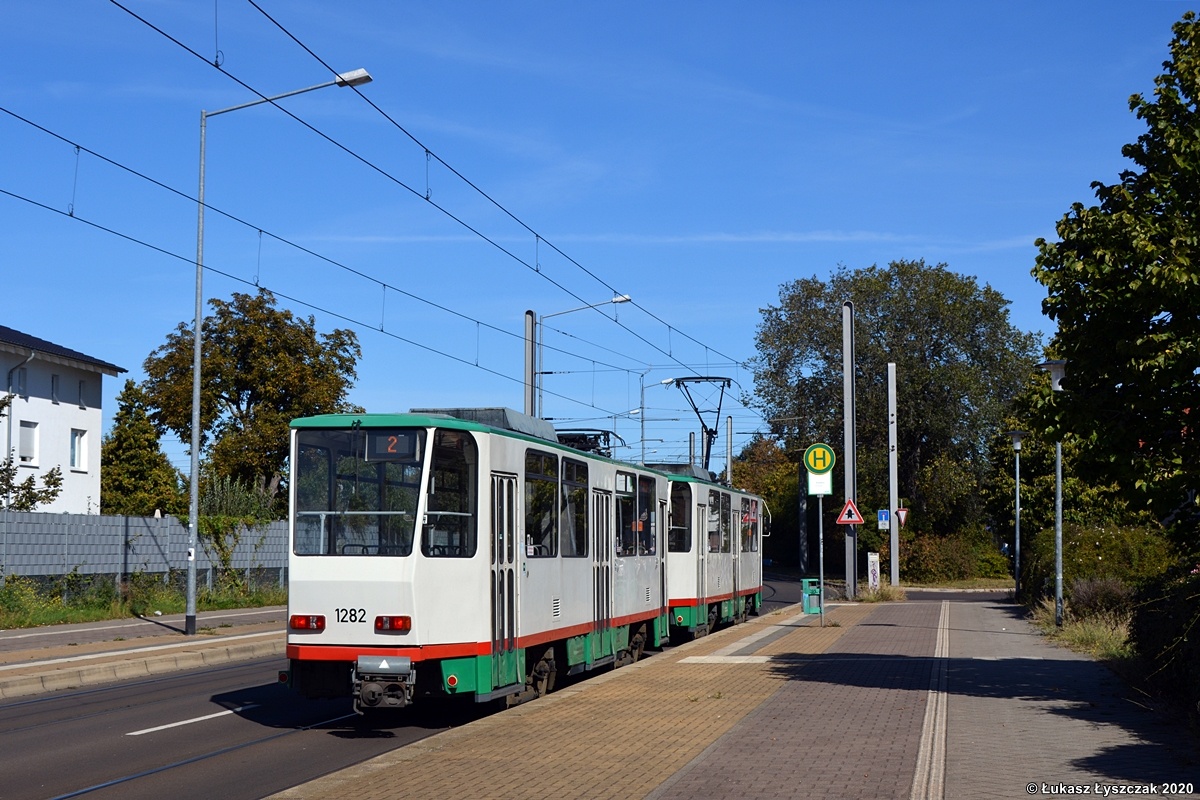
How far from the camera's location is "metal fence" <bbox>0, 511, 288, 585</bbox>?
2717cm

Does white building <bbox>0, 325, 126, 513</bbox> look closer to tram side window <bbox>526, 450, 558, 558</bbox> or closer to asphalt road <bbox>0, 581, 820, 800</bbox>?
asphalt road <bbox>0, 581, 820, 800</bbox>

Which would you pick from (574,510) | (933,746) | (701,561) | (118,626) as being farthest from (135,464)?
(933,746)

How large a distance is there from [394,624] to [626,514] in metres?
7.09

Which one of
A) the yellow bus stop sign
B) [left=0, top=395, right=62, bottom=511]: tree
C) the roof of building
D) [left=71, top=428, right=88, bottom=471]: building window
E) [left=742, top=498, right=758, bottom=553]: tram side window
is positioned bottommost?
[left=742, top=498, right=758, bottom=553]: tram side window

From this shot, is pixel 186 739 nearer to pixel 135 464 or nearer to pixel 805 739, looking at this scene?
pixel 805 739

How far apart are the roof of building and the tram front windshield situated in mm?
35827

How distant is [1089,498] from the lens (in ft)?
118

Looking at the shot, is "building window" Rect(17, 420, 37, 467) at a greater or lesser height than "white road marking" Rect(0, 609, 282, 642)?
greater

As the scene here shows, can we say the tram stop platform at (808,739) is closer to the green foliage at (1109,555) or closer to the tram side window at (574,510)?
the tram side window at (574,510)

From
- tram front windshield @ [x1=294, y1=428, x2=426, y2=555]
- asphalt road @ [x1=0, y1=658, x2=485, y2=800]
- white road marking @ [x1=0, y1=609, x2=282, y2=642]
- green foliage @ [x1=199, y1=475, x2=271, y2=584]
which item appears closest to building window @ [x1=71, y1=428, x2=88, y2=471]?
green foliage @ [x1=199, y1=475, x2=271, y2=584]

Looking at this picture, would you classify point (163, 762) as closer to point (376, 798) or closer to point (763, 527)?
point (376, 798)

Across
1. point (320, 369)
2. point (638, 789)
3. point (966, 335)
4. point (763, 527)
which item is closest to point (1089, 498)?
point (763, 527)

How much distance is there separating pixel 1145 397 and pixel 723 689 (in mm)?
5685

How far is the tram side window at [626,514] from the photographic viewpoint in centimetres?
1836
